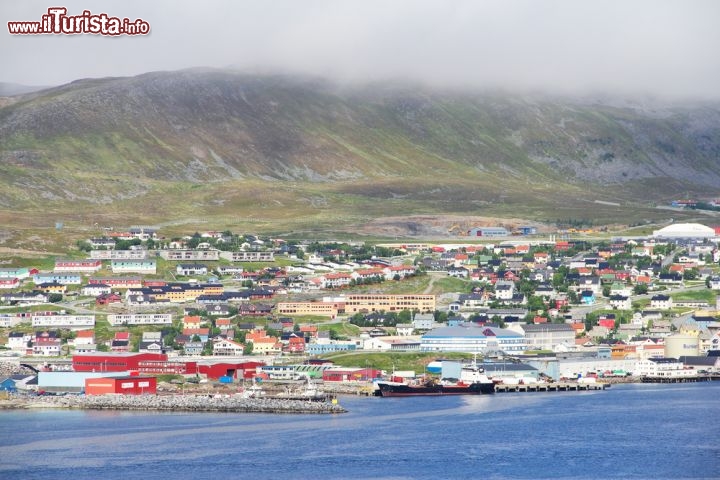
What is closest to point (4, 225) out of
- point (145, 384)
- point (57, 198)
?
point (57, 198)

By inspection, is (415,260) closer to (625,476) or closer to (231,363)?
(231,363)

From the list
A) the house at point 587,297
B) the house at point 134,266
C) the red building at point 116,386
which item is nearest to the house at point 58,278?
the house at point 134,266

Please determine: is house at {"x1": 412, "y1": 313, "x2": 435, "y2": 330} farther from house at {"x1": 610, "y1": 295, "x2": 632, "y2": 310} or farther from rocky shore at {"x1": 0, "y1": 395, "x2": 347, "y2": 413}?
rocky shore at {"x1": 0, "y1": 395, "x2": 347, "y2": 413}

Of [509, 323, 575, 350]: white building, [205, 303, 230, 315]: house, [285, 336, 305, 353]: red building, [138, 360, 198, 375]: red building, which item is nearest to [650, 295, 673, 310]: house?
[509, 323, 575, 350]: white building

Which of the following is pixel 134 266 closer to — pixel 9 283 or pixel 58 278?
pixel 58 278

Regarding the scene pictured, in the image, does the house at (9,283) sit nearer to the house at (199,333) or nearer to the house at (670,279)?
the house at (199,333)

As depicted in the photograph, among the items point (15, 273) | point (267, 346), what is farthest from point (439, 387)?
point (15, 273)

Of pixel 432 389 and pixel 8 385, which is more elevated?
pixel 8 385
